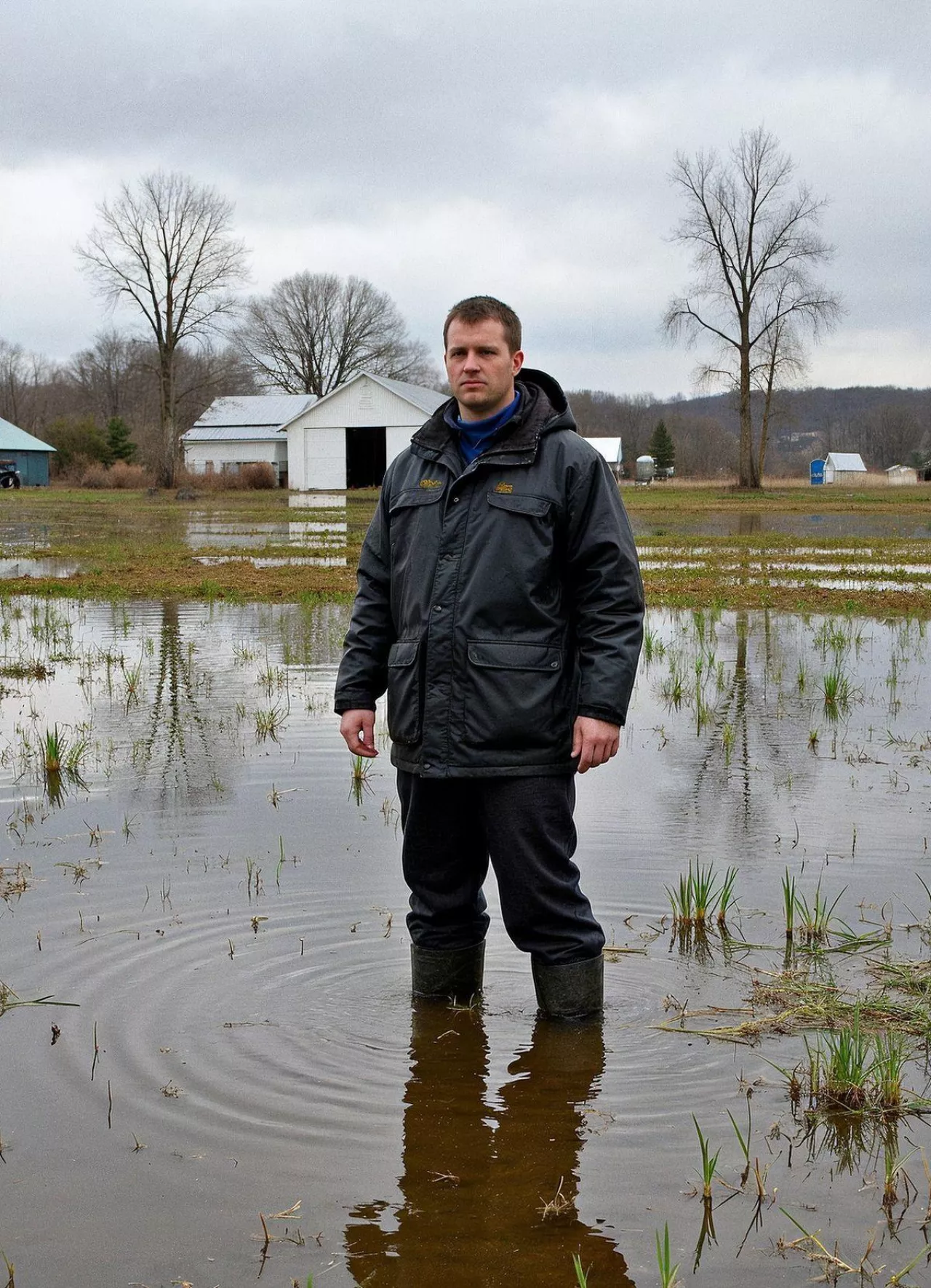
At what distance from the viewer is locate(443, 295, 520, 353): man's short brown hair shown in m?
3.73

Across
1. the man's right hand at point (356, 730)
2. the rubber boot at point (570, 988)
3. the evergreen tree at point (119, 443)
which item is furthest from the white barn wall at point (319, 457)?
the rubber boot at point (570, 988)

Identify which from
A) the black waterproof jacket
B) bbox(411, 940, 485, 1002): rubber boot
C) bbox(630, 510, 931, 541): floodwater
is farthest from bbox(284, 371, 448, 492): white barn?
the black waterproof jacket

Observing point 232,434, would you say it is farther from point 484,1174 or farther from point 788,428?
point 788,428

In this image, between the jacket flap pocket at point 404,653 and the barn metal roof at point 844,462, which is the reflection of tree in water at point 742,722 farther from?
the barn metal roof at point 844,462

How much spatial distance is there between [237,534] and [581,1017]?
24.2 metres

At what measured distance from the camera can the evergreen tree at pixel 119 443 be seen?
76.6 metres

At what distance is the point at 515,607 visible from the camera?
11.9 ft

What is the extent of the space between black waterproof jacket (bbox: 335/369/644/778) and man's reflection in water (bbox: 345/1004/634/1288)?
80 centimetres

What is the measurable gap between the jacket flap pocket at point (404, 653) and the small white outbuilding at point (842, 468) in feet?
329

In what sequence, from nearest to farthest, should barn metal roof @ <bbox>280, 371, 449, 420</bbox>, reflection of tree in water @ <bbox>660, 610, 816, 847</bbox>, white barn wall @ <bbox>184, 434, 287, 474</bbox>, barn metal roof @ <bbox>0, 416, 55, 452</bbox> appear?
1. reflection of tree in water @ <bbox>660, 610, 816, 847</bbox>
2. barn metal roof @ <bbox>280, 371, 449, 420</bbox>
3. barn metal roof @ <bbox>0, 416, 55, 452</bbox>
4. white barn wall @ <bbox>184, 434, 287, 474</bbox>

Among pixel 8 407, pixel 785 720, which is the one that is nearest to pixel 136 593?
pixel 785 720

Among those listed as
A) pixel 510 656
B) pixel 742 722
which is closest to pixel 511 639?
pixel 510 656

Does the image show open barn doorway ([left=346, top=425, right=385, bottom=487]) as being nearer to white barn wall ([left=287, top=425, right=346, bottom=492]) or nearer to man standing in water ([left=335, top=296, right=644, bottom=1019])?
white barn wall ([left=287, top=425, right=346, bottom=492])

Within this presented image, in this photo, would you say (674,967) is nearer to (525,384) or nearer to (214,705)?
(525,384)
